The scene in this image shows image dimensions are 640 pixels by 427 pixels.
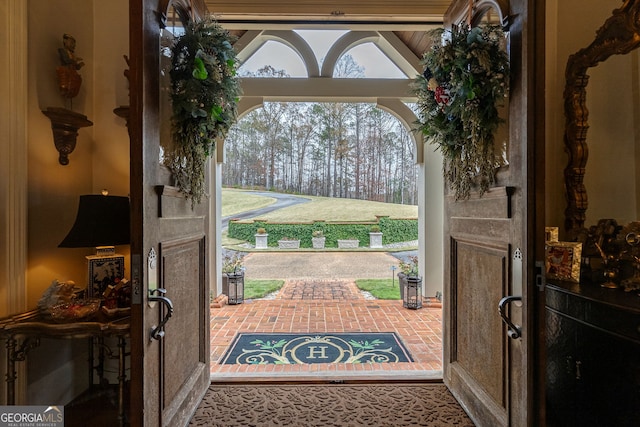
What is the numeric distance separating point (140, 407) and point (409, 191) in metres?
13.1

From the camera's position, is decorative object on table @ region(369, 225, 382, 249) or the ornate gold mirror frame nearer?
the ornate gold mirror frame

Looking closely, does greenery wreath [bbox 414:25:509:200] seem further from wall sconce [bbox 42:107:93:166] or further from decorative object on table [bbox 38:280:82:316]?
decorative object on table [bbox 38:280:82:316]

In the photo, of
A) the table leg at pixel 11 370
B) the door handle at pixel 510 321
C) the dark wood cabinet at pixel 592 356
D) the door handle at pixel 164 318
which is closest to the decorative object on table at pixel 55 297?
the table leg at pixel 11 370

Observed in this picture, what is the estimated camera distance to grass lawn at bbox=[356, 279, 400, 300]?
557 cm

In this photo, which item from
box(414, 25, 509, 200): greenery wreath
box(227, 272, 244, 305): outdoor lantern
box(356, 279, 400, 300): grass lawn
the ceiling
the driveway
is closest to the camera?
box(414, 25, 509, 200): greenery wreath

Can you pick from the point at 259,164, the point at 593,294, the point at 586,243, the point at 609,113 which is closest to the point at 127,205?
the point at 593,294

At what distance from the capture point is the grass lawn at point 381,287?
5.57 metres

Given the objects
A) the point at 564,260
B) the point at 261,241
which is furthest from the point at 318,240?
the point at 564,260

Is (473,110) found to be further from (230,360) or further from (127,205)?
(230,360)

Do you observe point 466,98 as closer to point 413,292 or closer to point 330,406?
point 330,406

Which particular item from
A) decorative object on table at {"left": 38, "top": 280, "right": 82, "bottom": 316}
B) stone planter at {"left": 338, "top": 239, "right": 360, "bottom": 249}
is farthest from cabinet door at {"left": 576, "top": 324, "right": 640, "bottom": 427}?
stone planter at {"left": 338, "top": 239, "right": 360, "bottom": 249}

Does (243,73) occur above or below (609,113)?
above

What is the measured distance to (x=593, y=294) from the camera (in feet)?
4.97

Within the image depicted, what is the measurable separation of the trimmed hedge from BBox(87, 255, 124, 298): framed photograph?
410 inches
